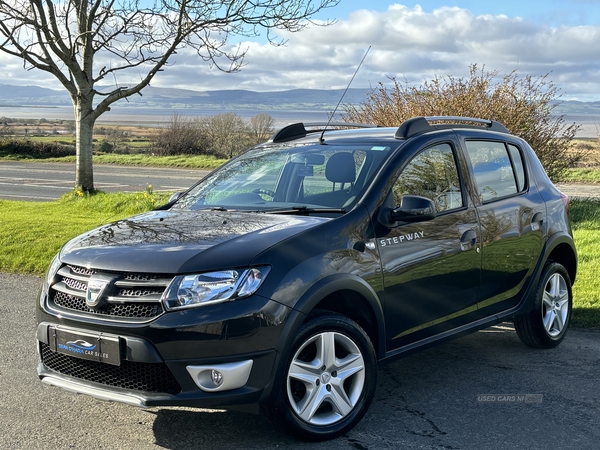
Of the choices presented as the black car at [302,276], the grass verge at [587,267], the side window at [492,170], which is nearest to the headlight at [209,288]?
the black car at [302,276]

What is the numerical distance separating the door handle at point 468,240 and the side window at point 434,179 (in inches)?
8.1

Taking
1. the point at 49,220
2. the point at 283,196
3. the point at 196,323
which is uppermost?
the point at 283,196

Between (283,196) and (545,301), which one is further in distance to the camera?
(545,301)

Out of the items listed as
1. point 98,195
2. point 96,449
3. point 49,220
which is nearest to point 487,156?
point 96,449

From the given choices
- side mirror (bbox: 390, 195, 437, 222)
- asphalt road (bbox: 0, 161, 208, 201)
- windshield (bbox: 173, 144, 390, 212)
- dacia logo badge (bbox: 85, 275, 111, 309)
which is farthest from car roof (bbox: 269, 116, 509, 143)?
asphalt road (bbox: 0, 161, 208, 201)

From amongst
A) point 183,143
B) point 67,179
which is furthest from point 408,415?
point 183,143

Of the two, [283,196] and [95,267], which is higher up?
[283,196]

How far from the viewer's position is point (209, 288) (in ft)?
12.2

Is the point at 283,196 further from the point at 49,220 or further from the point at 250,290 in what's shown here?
the point at 49,220

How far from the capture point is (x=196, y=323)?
3.63 m

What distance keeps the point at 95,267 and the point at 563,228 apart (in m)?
3.96

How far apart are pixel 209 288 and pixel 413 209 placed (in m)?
1.38

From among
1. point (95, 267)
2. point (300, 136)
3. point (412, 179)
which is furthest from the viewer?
point (300, 136)

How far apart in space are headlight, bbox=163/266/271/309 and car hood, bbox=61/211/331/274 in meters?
0.04
